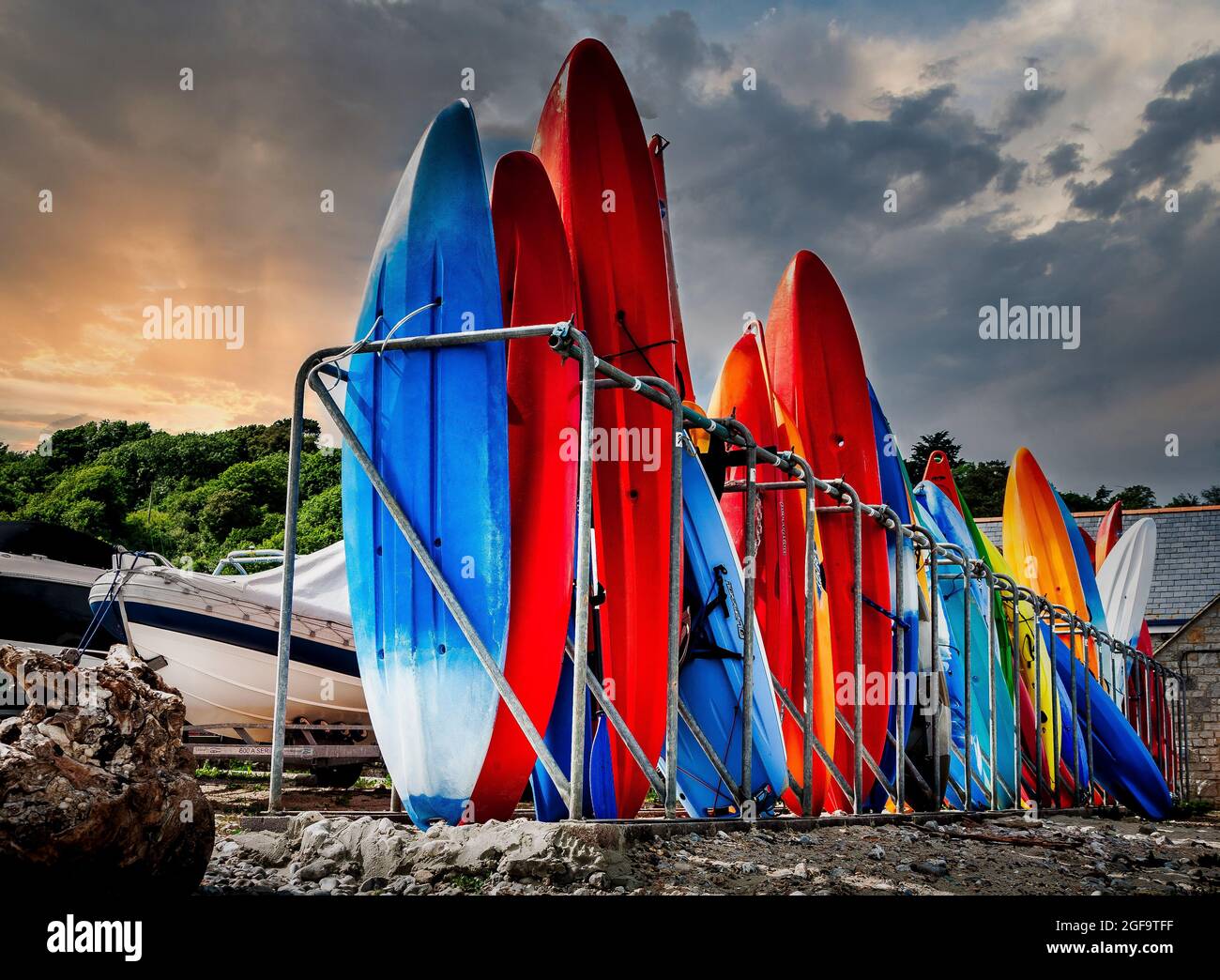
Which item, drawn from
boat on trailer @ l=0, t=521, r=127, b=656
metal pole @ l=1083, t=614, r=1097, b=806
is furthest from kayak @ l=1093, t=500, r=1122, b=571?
boat on trailer @ l=0, t=521, r=127, b=656

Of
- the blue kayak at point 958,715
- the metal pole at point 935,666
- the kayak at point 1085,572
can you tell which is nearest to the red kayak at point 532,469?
the metal pole at point 935,666

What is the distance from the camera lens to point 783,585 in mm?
7230

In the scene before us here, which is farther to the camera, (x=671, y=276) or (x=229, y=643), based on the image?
(x=229, y=643)

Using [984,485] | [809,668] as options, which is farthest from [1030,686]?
[984,485]

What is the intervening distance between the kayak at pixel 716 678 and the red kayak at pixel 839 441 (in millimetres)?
1714

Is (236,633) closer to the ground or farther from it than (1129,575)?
closer to the ground

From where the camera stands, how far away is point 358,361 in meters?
4.99

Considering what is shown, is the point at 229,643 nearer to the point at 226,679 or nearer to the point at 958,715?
the point at 226,679

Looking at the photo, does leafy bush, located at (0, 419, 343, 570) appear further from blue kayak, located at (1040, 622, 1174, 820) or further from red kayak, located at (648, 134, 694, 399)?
red kayak, located at (648, 134, 694, 399)

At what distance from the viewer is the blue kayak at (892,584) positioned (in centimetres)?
751

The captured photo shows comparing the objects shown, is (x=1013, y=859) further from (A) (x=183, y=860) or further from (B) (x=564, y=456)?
(A) (x=183, y=860)

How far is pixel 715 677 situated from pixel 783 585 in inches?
70.2

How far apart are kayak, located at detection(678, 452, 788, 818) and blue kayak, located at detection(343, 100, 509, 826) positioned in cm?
138
